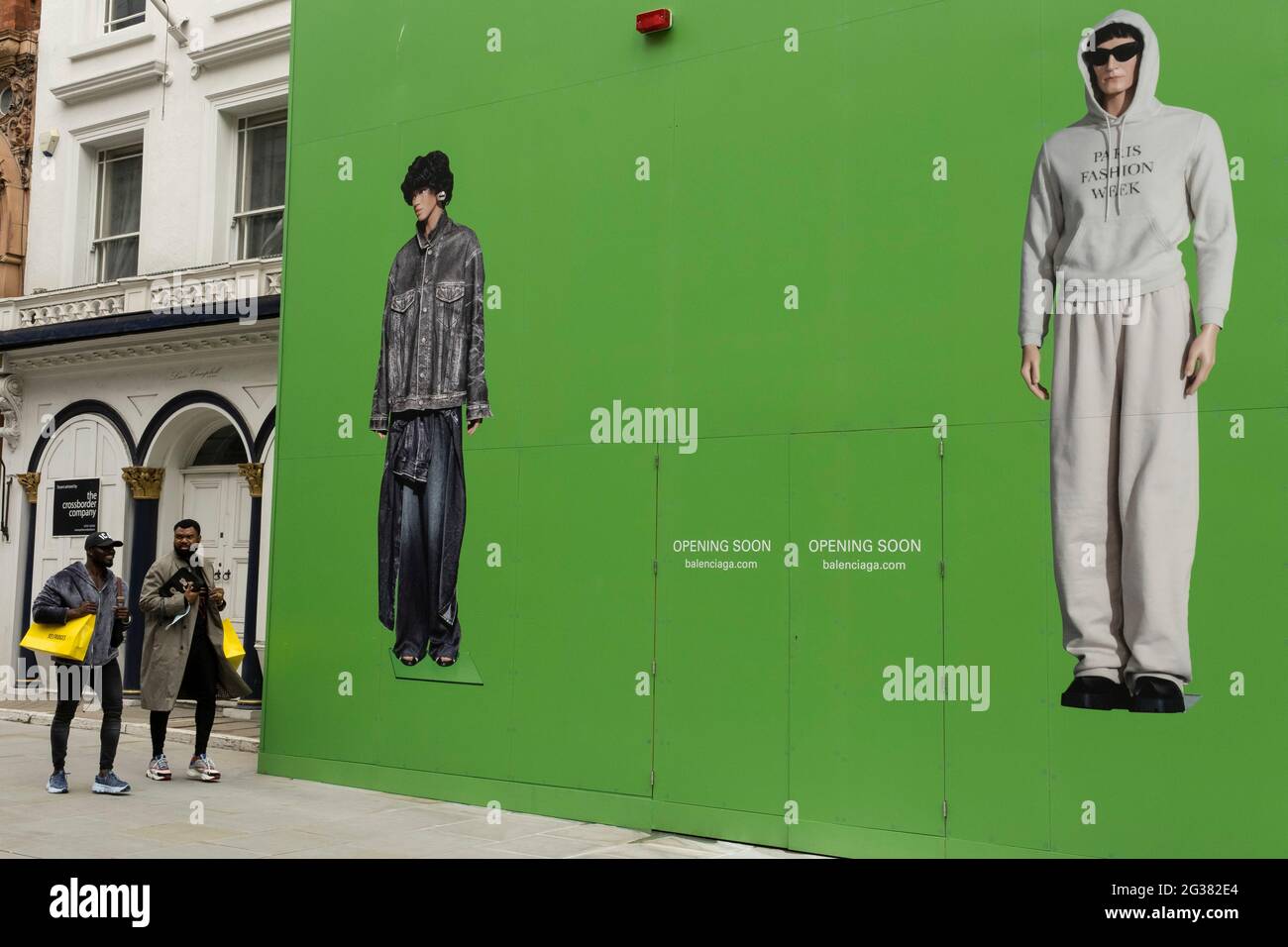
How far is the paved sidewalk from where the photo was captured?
838 centimetres

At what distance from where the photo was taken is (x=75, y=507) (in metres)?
17.4

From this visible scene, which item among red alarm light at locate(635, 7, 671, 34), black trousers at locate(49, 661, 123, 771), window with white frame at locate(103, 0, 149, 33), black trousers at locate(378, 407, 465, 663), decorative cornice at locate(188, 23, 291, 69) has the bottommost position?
black trousers at locate(49, 661, 123, 771)

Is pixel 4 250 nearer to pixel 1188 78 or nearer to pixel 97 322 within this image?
pixel 97 322

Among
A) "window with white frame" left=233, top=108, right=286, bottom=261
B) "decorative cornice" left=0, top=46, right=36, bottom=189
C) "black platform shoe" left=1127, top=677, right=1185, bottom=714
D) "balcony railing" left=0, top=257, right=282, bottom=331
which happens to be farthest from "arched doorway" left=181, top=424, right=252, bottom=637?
"black platform shoe" left=1127, top=677, right=1185, bottom=714

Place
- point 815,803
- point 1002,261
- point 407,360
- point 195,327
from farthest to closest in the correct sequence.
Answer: point 195,327
point 407,360
point 815,803
point 1002,261

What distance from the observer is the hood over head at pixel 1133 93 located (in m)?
7.51

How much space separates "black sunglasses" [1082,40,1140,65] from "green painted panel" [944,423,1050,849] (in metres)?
2.18

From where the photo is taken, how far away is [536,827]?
30.6 feet

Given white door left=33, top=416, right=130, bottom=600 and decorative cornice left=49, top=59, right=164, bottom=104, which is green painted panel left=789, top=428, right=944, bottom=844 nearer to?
white door left=33, top=416, right=130, bottom=600

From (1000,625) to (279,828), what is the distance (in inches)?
202

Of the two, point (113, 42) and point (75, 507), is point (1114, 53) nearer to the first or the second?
point (113, 42)

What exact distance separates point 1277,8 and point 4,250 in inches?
664

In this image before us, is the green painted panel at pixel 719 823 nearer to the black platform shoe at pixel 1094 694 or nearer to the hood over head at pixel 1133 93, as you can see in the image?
the black platform shoe at pixel 1094 694
